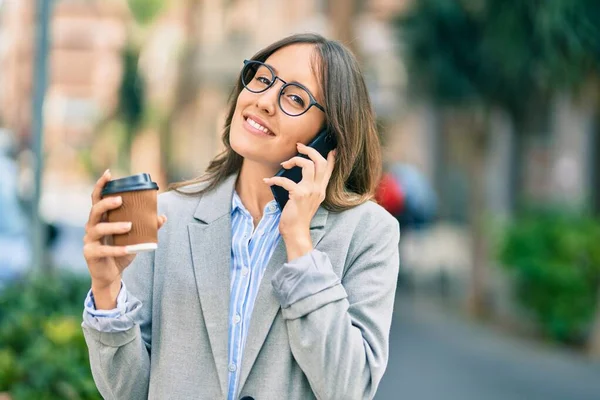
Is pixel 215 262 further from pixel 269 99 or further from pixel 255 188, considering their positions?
pixel 269 99

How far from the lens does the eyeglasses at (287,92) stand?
2307 millimetres

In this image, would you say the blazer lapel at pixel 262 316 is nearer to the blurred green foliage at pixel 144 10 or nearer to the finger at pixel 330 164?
the finger at pixel 330 164

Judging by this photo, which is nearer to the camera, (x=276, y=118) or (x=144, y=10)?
(x=276, y=118)

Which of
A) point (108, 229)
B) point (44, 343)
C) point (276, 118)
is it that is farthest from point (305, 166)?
point (44, 343)

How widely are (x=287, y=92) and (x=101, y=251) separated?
563mm

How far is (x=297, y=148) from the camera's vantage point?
2.33 metres

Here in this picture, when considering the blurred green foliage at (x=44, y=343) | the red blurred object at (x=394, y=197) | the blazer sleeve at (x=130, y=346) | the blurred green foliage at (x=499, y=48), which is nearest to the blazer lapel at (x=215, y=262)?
the blazer sleeve at (x=130, y=346)

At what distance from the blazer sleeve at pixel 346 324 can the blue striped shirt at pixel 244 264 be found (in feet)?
0.49

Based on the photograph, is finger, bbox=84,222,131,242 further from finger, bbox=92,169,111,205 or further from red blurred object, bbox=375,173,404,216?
red blurred object, bbox=375,173,404,216

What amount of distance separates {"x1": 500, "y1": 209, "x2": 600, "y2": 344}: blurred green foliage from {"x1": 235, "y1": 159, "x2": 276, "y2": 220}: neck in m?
7.47

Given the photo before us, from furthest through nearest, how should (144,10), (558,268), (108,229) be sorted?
(144,10), (558,268), (108,229)

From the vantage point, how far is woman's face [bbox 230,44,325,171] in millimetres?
2312

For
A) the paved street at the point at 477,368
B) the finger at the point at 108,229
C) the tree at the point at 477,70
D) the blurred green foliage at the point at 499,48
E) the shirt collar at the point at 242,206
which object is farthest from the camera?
the tree at the point at 477,70

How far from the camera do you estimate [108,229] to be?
204 cm
